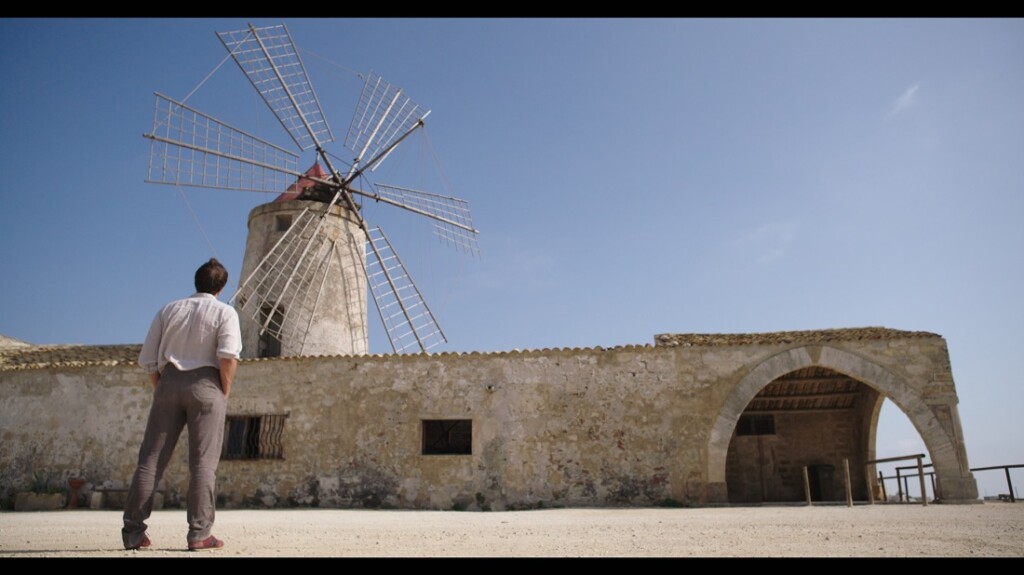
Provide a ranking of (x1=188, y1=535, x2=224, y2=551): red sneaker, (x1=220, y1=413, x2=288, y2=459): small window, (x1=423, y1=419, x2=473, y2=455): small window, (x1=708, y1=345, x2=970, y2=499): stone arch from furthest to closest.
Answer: (x1=423, y1=419, x2=473, y2=455): small window
(x1=220, y1=413, x2=288, y2=459): small window
(x1=708, y1=345, x2=970, y2=499): stone arch
(x1=188, y1=535, x2=224, y2=551): red sneaker

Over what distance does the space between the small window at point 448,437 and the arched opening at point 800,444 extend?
5.73m

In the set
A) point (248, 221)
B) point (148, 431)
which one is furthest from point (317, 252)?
point (148, 431)

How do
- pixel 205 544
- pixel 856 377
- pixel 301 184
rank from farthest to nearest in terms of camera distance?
pixel 301 184 < pixel 856 377 < pixel 205 544

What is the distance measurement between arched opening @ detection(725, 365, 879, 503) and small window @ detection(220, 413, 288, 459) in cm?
914

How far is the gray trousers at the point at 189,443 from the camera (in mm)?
Result: 3355

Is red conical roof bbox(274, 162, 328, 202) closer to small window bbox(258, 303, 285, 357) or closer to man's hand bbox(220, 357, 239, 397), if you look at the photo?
small window bbox(258, 303, 285, 357)

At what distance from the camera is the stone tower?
1612 centimetres

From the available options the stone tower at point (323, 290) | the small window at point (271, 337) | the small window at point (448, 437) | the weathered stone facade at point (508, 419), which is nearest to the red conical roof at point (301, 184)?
the stone tower at point (323, 290)

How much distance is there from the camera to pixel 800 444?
1518 centimetres

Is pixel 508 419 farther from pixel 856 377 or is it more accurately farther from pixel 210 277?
pixel 210 277

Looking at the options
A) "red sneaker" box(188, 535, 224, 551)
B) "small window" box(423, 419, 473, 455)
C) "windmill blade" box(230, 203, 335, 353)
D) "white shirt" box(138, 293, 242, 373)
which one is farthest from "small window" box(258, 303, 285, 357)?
"red sneaker" box(188, 535, 224, 551)

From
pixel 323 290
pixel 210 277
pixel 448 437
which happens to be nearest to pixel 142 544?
pixel 210 277

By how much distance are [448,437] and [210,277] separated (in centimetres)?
1002
